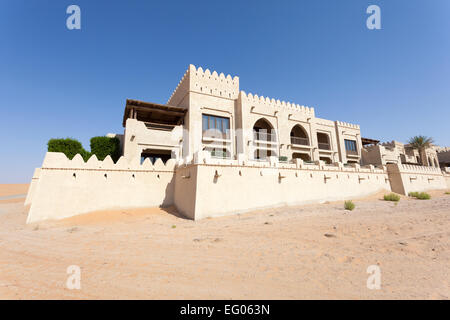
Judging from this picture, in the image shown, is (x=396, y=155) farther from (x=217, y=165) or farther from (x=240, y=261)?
(x=240, y=261)

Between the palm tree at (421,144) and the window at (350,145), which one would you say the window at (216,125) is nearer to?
the window at (350,145)

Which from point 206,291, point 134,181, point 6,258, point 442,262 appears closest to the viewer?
point 206,291

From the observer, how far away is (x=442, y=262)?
484cm

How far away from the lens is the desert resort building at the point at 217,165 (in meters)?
12.6

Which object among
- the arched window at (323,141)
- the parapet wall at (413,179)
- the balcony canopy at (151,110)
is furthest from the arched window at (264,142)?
the parapet wall at (413,179)

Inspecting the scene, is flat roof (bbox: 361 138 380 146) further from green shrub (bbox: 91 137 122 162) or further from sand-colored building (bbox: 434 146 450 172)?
green shrub (bbox: 91 137 122 162)

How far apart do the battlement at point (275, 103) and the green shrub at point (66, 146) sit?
16.6m

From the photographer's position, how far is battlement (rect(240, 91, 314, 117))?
2225 cm

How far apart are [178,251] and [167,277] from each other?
1783 millimetres

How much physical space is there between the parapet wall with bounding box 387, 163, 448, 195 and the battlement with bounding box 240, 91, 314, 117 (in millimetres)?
11446

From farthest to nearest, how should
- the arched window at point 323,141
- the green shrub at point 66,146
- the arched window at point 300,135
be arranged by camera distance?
1. the arched window at point 323,141
2. the arched window at point 300,135
3. the green shrub at point 66,146

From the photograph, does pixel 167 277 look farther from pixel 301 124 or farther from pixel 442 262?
pixel 301 124

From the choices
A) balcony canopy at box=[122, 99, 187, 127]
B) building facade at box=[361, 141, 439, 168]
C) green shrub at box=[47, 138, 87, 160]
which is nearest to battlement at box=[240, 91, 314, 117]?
balcony canopy at box=[122, 99, 187, 127]
